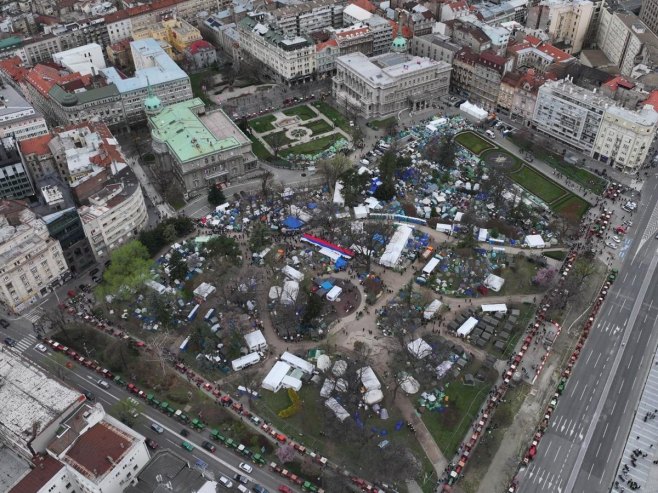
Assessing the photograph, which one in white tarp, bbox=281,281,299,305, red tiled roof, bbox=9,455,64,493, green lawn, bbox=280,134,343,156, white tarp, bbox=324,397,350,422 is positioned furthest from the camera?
green lawn, bbox=280,134,343,156

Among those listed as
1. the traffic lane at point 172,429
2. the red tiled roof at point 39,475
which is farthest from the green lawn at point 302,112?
the red tiled roof at point 39,475

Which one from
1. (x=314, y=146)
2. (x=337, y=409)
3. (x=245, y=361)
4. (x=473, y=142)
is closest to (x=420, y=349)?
(x=337, y=409)

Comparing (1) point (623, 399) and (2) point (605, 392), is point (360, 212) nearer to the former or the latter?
(2) point (605, 392)

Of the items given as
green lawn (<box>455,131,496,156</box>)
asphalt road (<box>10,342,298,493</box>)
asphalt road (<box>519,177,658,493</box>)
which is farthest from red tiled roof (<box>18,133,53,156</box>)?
asphalt road (<box>519,177,658,493</box>)

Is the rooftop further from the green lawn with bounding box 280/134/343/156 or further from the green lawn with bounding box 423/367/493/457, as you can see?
the green lawn with bounding box 423/367/493/457

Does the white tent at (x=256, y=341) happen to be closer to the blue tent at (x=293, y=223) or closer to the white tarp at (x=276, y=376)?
the white tarp at (x=276, y=376)

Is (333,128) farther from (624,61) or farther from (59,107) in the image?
(624,61)
